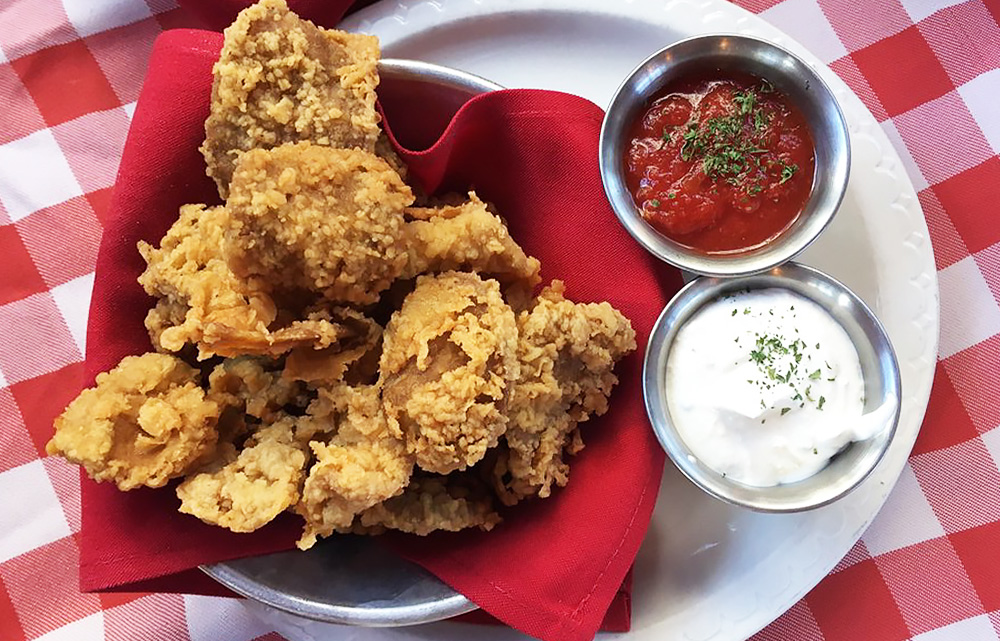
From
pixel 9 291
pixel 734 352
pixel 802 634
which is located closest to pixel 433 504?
pixel 734 352

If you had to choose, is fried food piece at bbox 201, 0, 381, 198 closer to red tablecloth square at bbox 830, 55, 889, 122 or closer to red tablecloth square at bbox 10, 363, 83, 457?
red tablecloth square at bbox 10, 363, 83, 457

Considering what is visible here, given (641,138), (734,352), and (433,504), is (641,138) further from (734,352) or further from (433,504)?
(433,504)

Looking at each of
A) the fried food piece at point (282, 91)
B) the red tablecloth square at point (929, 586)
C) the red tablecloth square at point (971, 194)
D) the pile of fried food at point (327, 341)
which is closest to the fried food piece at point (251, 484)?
the pile of fried food at point (327, 341)

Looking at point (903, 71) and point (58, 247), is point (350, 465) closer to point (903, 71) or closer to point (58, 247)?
point (58, 247)

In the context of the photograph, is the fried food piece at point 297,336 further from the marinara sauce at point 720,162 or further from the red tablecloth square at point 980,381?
the red tablecloth square at point 980,381

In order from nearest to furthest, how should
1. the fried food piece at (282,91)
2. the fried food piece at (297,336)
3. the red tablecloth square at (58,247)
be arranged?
the fried food piece at (297,336), the fried food piece at (282,91), the red tablecloth square at (58,247)

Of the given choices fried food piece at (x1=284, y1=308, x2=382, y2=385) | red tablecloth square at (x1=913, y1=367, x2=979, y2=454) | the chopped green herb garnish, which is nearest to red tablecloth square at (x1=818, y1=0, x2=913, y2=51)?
the chopped green herb garnish
